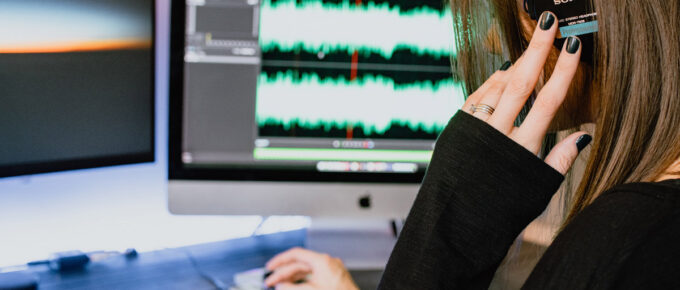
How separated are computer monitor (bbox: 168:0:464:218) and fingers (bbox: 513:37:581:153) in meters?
0.45

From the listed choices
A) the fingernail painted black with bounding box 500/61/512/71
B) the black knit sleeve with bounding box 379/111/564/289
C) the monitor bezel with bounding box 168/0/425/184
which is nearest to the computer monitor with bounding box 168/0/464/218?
the monitor bezel with bounding box 168/0/425/184

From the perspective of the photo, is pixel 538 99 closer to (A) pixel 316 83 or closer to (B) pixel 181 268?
(A) pixel 316 83

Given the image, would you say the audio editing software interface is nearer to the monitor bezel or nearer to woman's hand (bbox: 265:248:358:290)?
the monitor bezel

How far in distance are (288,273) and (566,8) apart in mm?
495

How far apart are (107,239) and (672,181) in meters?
Result: 1.02

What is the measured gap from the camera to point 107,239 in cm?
124

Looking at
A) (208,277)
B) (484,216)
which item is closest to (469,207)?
(484,216)

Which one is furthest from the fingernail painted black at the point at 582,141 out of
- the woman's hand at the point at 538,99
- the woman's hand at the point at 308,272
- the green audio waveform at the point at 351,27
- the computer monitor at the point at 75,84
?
the computer monitor at the point at 75,84

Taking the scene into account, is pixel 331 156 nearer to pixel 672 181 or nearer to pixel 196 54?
pixel 196 54

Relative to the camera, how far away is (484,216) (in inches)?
24.1

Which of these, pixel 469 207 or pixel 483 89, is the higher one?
pixel 483 89

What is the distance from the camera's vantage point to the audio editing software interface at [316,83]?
3.58 ft

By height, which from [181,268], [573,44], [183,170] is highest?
[573,44]

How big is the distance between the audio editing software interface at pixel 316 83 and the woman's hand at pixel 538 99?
0.43 metres
